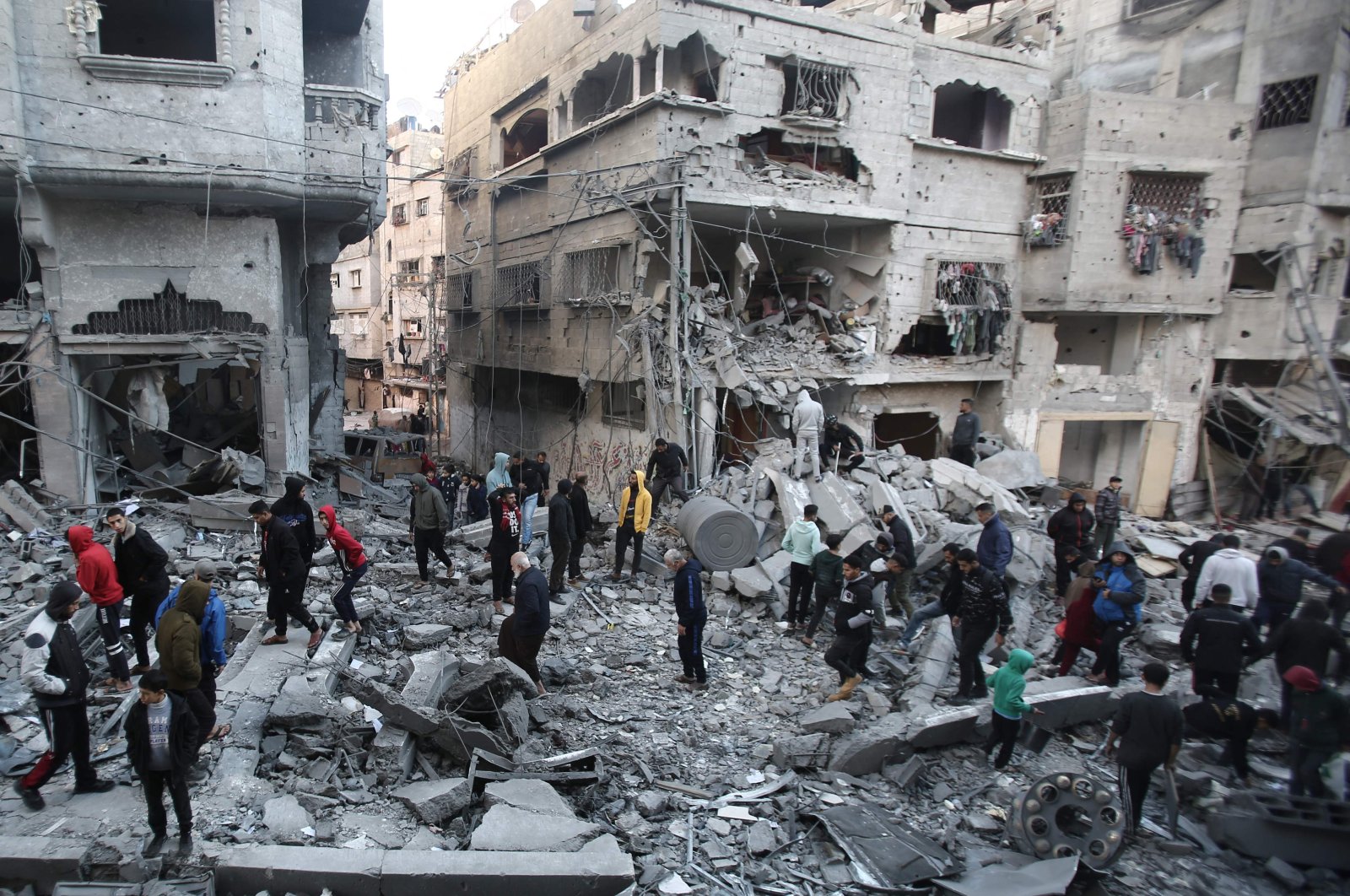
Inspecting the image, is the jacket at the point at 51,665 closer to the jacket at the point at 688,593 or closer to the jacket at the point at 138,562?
the jacket at the point at 138,562

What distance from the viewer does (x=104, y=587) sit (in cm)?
613

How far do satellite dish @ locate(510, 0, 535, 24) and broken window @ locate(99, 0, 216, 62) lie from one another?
360 inches

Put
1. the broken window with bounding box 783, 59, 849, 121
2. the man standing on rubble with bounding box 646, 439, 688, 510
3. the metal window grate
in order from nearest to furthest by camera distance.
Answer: the man standing on rubble with bounding box 646, 439, 688, 510 → the broken window with bounding box 783, 59, 849, 121 → the metal window grate

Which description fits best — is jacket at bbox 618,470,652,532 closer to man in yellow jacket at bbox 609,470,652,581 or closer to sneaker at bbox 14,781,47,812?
man in yellow jacket at bbox 609,470,652,581

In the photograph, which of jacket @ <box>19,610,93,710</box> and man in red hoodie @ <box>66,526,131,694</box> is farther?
man in red hoodie @ <box>66,526,131,694</box>

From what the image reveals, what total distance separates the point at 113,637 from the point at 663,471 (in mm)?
7056

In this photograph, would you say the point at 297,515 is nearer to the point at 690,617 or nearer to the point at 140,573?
the point at 140,573

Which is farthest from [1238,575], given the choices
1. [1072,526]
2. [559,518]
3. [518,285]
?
[518,285]

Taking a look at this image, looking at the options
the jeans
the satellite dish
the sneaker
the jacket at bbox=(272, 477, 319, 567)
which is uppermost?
the satellite dish

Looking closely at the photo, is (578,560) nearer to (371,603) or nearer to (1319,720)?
(371,603)

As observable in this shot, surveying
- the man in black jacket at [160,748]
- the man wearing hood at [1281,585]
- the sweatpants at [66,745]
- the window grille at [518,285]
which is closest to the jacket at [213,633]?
the sweatpants at [66,745]

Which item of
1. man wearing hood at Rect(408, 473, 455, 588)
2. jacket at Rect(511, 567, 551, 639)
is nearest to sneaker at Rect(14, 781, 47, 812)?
jacket at Rect(511, 567, 551, 639)

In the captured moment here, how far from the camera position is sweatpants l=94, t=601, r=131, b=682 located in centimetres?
629

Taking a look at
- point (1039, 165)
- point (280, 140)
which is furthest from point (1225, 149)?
point (280, 140)
